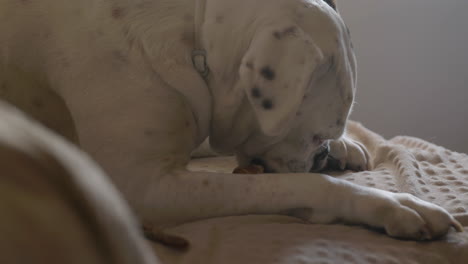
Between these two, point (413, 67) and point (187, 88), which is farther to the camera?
point (413, 67)

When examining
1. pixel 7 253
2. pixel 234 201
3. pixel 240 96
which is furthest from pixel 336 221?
pixel 7 253

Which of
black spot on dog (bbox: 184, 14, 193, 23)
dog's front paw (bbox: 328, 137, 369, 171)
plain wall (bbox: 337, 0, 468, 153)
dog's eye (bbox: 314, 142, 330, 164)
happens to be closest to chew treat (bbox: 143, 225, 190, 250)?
black spot on dog (bbox: 184, 14, 193, 23)

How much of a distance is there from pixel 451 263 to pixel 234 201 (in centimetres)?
41

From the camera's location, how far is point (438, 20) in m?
3.29

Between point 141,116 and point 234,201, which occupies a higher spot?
point 141,116

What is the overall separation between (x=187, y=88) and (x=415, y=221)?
0.54 m

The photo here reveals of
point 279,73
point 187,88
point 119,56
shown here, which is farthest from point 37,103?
point 279,73

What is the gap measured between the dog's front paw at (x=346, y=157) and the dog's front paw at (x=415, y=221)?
0.58 m

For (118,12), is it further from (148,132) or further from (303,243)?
(303,243)

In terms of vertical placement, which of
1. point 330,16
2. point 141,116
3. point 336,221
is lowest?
point 336,221

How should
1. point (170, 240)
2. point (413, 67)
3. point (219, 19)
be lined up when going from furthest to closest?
1. point (413, 67)
2. point (219, 19)
3. point (170, 240)

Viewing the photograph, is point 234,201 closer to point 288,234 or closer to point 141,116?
point 288,234

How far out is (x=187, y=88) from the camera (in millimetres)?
1108

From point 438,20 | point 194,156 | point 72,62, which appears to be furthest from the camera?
point 438,20
